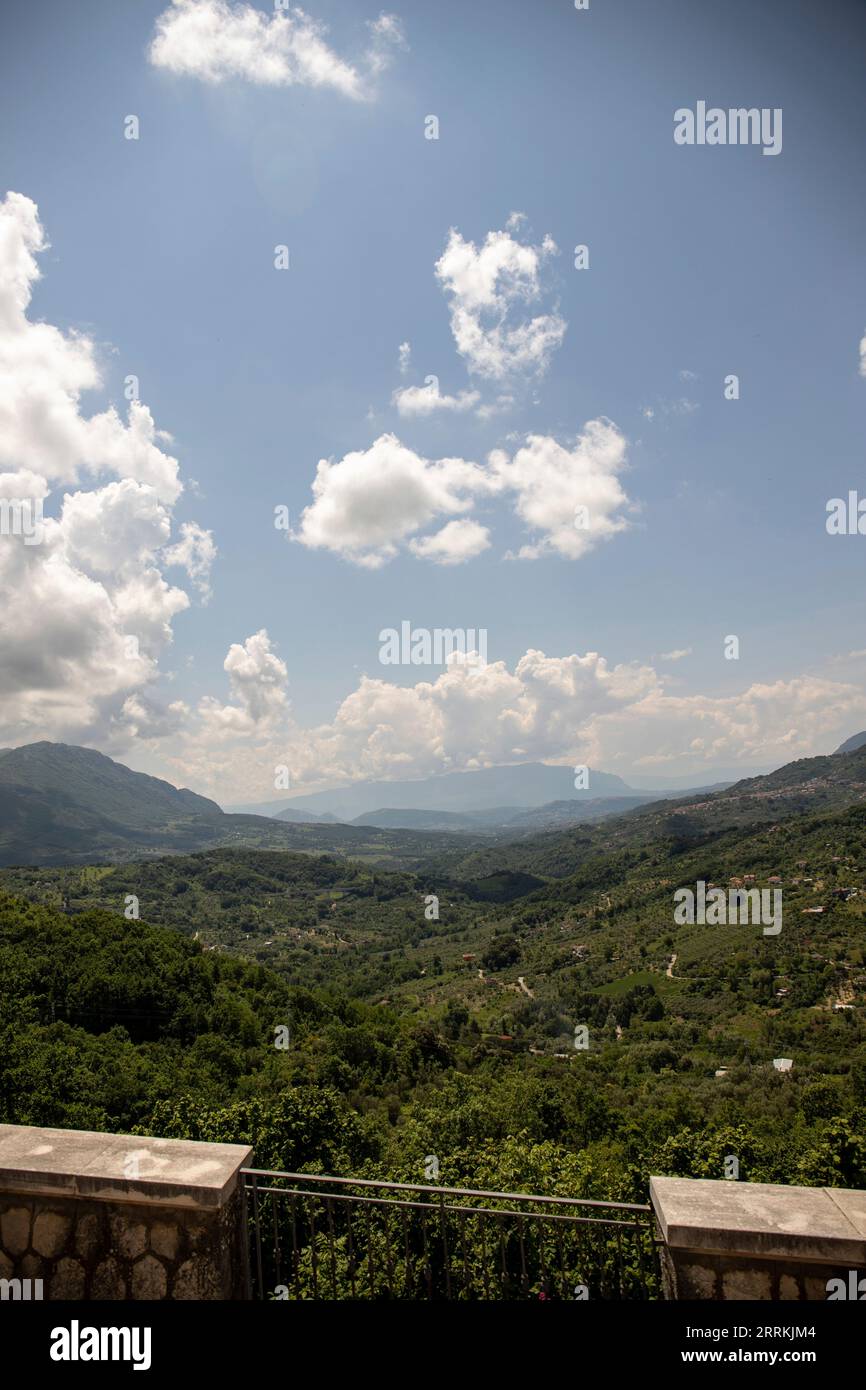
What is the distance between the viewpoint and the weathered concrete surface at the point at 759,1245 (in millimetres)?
3248

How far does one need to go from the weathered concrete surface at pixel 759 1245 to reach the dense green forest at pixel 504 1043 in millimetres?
17720

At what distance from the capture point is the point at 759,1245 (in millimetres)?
3270

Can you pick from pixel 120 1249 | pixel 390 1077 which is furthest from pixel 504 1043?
pixel 120 1249

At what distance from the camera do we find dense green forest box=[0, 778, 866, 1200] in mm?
22797

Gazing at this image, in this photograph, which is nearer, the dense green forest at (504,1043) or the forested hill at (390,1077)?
the forested hill at (390,1077)

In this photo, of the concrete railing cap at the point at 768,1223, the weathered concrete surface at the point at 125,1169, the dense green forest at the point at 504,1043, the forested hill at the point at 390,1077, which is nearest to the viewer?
the concrete railing cap at the point at 768,1223

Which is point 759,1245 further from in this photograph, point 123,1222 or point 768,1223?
point 123,1222

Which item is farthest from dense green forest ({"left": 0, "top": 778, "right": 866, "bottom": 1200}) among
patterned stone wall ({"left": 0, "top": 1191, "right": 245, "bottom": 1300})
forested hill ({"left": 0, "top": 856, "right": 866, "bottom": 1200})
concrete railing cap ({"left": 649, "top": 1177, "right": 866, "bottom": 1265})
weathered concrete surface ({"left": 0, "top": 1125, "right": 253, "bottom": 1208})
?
weathered concrete surface ({"left": 0, "top": 1125, "right": 253, "bottom": 1208})

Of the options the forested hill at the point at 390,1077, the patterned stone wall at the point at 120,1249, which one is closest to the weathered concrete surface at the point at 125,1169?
the patterned stone wall at the point at 120,1249

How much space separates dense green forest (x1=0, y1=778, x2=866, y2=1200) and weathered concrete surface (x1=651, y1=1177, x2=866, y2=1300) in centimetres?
1772

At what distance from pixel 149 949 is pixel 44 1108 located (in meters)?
24.0

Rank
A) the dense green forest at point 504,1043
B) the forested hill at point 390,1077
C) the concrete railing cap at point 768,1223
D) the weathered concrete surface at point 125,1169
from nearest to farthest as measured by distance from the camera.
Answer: the concrete railing cap at point 768,1223
the weathered concrete surface at point 125,1169
the forested hill at point 390,1077
the dense green forest at point 504,1043

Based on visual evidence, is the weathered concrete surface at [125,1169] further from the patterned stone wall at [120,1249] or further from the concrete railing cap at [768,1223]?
the concrete railing cap at [768,1223]

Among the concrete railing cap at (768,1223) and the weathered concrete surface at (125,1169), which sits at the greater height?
the weathered concrete surface at (125,1169)
